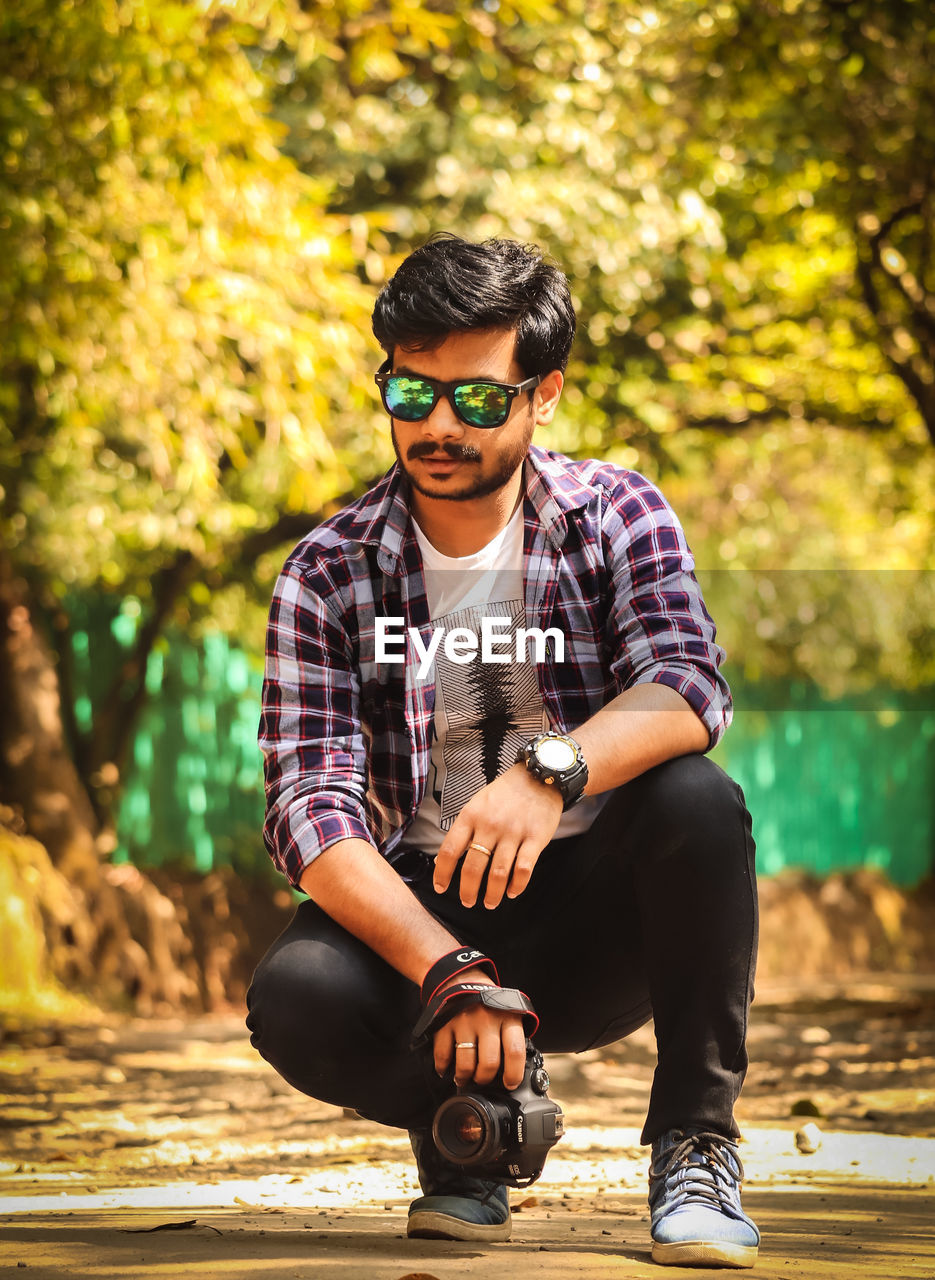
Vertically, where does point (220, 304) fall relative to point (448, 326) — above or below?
above

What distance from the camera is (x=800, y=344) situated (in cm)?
1109

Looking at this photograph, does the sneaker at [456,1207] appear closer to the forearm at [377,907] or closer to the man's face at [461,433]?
the forearm at [377,907]

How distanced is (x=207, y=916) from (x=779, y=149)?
539 cm

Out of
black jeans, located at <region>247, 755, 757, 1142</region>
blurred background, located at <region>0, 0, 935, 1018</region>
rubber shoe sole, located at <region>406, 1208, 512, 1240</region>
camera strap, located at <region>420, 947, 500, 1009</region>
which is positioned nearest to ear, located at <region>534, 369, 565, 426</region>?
black jeans, located at <region>247, 755, 757, 1142</region>

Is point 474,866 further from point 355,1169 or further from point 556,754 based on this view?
point 355,1169

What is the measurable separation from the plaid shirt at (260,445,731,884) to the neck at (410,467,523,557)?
0.04 m

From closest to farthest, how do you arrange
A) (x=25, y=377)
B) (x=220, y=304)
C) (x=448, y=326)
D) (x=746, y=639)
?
(x=448, y=326) < (x=220, y=304) < (x=25, y=377) < (x=746, y=639)

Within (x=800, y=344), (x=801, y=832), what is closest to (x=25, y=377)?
(x=800, y=344)

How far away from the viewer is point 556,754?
91.2 inches

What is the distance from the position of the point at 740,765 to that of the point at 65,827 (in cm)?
544

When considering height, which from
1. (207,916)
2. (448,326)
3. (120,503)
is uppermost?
(120,503)

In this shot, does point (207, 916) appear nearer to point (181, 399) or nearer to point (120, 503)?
point (120, 503)

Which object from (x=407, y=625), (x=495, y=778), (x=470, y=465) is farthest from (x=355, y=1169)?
(x=470, y=465)

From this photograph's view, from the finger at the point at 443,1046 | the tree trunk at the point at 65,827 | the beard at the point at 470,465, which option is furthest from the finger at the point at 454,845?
the tree trunk at the point at 65,827
